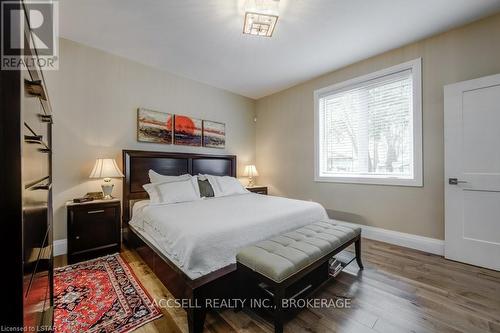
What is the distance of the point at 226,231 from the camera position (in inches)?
67.5

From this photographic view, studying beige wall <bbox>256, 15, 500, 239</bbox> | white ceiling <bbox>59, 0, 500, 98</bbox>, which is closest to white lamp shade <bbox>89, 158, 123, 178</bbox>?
white ceiling <bbox>59, 0, 500, 98</bbox>

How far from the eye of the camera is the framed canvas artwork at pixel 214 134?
→ 4039 millimetres

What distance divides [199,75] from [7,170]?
3.57 m

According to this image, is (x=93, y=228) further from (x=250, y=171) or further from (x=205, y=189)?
(x=250, y=171)

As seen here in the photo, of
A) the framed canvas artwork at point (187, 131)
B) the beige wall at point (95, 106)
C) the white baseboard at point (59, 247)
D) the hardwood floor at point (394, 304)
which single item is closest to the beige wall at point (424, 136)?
the hardwood floor at point (394, 304)

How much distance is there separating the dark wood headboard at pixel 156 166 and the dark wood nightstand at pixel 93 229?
0.35 m

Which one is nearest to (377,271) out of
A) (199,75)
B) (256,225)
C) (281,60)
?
(256,225)

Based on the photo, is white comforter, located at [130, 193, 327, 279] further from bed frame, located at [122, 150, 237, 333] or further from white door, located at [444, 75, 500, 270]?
white door, located at [444, 75, 500, 270]

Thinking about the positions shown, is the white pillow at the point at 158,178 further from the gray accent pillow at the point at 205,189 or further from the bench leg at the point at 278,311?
the bench leg at the point at 278,311

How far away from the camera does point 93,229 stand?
98.4 inches

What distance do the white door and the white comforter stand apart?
148 cm

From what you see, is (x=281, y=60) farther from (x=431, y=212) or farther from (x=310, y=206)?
(x=431, y=212)

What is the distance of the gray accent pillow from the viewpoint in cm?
323

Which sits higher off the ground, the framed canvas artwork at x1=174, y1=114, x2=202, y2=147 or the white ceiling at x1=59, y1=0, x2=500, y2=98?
the white ceiling at x1=59, y1=0, x2=500, y2=98
